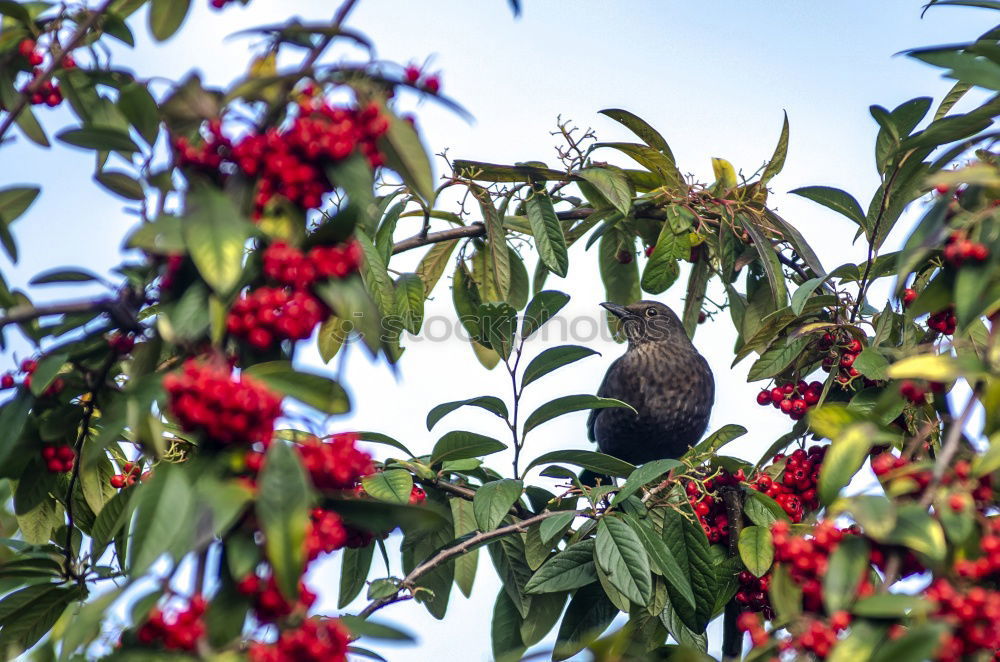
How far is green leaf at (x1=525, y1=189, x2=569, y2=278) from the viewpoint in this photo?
11.9 ft

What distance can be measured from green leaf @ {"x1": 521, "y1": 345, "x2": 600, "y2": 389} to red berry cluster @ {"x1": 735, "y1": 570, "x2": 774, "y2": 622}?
0.83m

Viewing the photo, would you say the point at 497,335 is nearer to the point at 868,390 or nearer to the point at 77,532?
the point at 868,390

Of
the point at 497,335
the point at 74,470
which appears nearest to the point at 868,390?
the point at 497,335

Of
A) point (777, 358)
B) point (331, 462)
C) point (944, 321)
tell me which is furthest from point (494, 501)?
point (331, 462)

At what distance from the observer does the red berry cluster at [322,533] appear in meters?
1.65

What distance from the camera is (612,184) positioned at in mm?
3648

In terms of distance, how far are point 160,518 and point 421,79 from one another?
0.88m

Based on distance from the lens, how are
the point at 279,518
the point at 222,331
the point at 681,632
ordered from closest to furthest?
the point at 279,518 → the point at 222,331 → the point at 681,632

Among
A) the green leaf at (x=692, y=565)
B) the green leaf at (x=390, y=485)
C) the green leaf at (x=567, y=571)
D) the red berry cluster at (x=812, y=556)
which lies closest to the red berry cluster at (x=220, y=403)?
the red berry cluster at (x=812, y=556)

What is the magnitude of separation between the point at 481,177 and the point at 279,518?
2349 mm

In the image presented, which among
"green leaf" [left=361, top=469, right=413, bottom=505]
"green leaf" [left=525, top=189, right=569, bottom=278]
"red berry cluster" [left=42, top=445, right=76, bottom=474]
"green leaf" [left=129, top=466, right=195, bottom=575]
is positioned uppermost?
"green leaf" [left=525, top=189, right=569, bottom=278]

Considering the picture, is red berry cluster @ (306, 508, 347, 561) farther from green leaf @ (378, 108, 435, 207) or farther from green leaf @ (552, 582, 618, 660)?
green leaf @ (552, 582, 618, 660)

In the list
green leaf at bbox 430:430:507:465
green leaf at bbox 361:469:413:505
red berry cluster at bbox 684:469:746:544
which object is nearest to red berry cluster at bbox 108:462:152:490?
green leaf at bbox 361:469:413:505

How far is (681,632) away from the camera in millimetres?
3137
